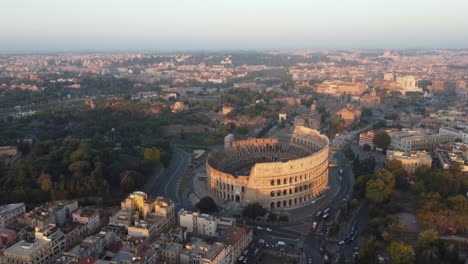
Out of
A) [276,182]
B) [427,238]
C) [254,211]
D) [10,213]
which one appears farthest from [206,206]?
[427,238]

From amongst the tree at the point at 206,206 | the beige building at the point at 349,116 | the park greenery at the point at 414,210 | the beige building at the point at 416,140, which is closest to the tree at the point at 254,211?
the tree at the point at 206,206

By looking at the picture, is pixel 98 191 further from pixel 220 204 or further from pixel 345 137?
pixel 345 137

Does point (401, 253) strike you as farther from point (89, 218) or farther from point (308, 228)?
point (89, 218)

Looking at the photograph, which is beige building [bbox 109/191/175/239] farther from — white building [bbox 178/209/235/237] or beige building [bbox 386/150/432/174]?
beige building [bbox 386/150/432/174]

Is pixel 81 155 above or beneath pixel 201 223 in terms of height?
above

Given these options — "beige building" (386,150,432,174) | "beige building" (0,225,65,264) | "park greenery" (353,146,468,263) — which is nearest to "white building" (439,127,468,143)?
"beige building" (386,150,432,174)

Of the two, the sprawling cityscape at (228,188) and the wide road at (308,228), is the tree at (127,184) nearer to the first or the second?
the sprawling cityscape at (228,188)

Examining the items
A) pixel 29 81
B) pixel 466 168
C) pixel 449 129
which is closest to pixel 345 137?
pixel 449 129
